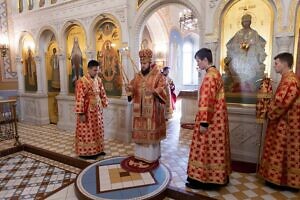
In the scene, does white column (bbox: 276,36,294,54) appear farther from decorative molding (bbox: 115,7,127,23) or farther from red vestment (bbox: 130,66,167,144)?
decorative molding (bbox: 115,7,127,23)

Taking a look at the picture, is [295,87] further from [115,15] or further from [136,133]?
[115,15]

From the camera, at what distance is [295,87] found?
9.62 ft

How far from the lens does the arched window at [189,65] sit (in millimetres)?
14141

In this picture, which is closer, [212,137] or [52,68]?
[212,137]

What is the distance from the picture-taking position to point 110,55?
575 cm

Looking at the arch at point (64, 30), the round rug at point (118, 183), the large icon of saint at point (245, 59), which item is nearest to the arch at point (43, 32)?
the arch at point (64, 30)

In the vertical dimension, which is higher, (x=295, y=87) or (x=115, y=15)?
(x=115, y=15)

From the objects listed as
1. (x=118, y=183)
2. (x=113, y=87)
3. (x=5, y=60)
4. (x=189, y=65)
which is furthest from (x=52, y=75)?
(x=189, y=65)

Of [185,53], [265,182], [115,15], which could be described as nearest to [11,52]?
[115,15]

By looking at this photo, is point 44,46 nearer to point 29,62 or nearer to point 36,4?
point 29,62

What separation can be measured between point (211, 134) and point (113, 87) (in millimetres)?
3351

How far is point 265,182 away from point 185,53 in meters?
11.6

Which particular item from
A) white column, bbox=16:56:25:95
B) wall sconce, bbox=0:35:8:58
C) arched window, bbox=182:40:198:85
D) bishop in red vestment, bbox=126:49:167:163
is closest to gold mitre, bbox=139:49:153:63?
bishop in red vestment, bbox=126:49:167:163

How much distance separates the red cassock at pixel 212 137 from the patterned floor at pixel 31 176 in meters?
2.08
